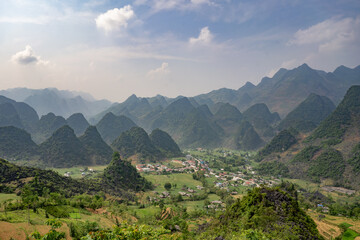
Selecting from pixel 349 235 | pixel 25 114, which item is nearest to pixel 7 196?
pixel 349 235

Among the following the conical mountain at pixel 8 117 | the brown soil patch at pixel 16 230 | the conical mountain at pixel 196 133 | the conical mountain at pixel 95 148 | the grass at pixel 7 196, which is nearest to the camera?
the brown soil patch at pixel 16 230

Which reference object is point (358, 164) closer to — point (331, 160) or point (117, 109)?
point (331, 160)

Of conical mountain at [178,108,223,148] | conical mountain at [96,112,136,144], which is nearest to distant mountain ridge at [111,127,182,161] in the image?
conical mountain at [96,112,136,144]

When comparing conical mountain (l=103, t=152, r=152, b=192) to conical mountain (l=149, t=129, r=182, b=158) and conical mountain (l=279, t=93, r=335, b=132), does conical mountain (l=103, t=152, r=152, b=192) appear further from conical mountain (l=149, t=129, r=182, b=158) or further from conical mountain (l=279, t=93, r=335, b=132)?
conical mountain (l=279, t=93, r=335, b=132)

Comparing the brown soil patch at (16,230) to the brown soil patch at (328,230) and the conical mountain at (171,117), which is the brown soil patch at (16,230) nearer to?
the brown soil patch at (328,230)

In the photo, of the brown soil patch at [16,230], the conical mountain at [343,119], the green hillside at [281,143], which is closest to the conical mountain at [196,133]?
the green hillside at [281,143]
